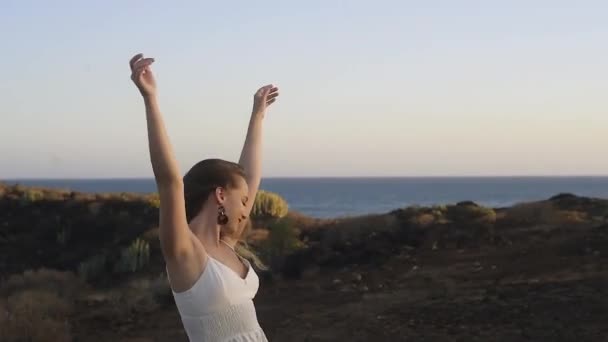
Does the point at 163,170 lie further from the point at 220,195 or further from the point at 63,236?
the point at 63,236

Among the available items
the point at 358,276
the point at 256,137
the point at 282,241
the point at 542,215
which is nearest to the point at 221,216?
the point at 256,137

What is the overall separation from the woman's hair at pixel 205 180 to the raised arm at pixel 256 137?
57cm

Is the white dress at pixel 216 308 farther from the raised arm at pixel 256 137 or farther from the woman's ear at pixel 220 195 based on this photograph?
the raised arm at pixel 256 137

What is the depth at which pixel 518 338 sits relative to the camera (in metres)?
9.77

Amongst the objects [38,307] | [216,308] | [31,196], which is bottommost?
[38,307]

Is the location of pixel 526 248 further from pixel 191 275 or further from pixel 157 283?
pixel 191 275

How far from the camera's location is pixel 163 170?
2.72 meters

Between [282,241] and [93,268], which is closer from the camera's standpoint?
[282,241]

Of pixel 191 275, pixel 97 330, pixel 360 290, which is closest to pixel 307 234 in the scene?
pixel 360 290

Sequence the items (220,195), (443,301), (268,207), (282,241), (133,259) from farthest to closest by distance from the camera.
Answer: (268,207) → (133,259) → (282,241) → (443,301) → (220,195)

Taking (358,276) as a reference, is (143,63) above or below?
above

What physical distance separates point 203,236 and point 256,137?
89 centimetres

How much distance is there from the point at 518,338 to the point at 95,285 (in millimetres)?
10000

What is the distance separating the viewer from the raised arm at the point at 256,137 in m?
3.75
